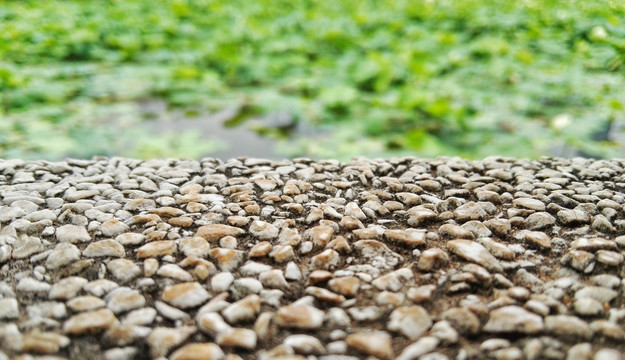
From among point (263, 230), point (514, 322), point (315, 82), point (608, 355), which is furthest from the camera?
point (315, 82)

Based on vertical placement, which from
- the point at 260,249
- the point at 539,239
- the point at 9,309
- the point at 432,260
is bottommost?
the point at 9,309

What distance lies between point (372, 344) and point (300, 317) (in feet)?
0.78

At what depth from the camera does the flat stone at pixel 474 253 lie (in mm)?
1666

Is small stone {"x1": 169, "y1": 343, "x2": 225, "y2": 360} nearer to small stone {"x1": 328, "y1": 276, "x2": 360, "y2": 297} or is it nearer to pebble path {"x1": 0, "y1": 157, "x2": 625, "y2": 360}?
pebble path {"x1": 0, "y1": 157, "x2": 625, "y2": 360}

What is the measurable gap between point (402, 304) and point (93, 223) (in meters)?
1.31

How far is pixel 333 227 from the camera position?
1930 millimetres

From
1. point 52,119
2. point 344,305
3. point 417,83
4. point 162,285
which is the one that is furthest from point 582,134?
point 52,119

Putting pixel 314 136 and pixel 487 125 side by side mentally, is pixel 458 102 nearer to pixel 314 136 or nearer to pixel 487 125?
pixel 487 125

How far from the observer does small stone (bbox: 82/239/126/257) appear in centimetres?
173

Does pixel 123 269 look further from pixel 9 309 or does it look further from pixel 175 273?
pixel 9 309

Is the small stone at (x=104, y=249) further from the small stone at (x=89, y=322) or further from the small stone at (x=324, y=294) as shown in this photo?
the small stone at (x=324, y=294)

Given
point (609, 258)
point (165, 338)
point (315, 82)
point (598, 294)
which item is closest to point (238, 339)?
point (165, 338)

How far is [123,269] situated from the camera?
165 centimetres

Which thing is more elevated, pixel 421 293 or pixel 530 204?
pixel 530 204
